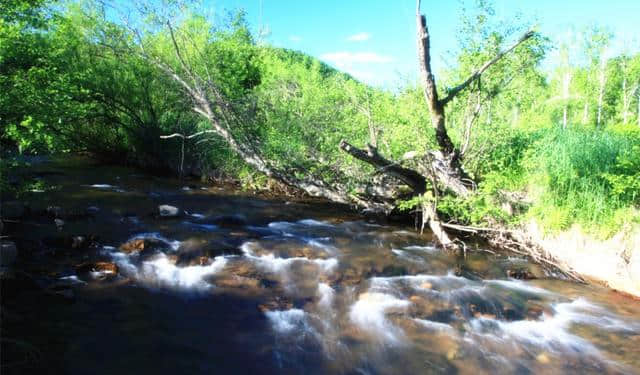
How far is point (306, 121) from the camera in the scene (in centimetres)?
1480

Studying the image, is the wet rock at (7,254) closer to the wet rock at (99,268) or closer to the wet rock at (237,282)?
the wet rock at (99,268)

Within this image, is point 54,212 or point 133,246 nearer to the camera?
point 133,246

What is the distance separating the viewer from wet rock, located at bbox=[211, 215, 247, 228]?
1105 centimetres

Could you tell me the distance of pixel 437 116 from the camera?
396 inches

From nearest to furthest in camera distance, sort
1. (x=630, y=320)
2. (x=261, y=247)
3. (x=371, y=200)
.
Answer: (x=630, y=320), (x=261, y=247), (x=371, y=200)

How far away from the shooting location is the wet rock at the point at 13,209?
32.0ft

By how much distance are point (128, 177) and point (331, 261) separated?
11.7 meters

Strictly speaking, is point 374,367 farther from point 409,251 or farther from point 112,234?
point 112,234

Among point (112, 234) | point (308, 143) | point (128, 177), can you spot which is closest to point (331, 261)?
point (112, 234)

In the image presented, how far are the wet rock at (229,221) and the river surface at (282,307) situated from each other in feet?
1.26

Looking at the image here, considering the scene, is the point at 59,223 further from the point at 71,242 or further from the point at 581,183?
the point at 581,183

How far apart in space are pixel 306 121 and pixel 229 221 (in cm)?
508

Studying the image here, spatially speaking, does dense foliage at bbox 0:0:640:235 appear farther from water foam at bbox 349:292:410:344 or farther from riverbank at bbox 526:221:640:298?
water foam at bbox 349:292:410:344

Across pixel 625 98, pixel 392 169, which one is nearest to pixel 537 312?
pixel 392 169
